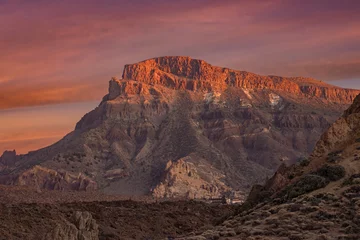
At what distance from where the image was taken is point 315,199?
3978 cm

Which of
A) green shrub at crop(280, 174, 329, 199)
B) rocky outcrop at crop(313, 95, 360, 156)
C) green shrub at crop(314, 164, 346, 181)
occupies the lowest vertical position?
green shrub at crop(280, 174, 329, 199)

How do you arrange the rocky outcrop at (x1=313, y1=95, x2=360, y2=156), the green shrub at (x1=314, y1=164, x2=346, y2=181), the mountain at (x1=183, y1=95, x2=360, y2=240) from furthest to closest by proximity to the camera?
the rocky outcrop at (x1=313, y1=95, x2=360, y2=156)
the green shrub at (x1=314, y1=164, x2=346, y2=181)
the mountain at (x1=183, y1=95, x2=360, y2=240)

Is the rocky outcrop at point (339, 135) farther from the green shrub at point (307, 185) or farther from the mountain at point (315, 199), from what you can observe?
the green shrub at point (307, 185)

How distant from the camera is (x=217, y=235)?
35.7m

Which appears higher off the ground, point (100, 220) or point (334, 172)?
point (334, 172)

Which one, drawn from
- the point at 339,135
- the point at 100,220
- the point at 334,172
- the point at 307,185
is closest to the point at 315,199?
the point at 307,185

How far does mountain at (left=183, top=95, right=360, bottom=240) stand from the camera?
3491 cm

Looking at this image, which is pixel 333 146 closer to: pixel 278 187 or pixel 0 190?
pixel 278 187

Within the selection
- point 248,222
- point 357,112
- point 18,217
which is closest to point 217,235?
point 248,222

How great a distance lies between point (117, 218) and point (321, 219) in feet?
139

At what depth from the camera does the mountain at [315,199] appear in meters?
34.9

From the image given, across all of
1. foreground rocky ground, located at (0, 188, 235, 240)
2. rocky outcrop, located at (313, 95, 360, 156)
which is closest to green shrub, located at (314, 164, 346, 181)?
rocky outcrop, located at (313, 95, 360, 156)

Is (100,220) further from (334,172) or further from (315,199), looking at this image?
(315,199)

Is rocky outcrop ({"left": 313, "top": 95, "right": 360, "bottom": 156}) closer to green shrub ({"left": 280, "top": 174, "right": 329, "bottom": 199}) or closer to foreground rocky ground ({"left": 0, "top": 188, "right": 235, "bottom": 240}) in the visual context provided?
green shrub ({"left": 280, "top": 174, "right": 329, "bottom": 199})
